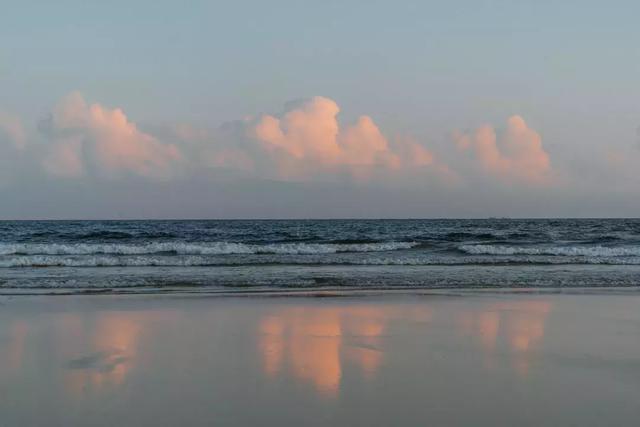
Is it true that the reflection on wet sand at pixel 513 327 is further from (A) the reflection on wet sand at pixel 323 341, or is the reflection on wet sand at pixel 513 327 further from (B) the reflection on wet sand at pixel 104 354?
(B) the reflection on wet sand at pixel 104 354

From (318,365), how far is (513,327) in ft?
11.4

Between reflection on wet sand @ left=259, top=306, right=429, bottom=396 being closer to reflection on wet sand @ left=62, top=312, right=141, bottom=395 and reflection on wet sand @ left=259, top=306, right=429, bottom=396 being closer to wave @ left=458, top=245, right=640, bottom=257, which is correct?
reflection on wet sand @ left=62, top=312, right=141, bottom=395

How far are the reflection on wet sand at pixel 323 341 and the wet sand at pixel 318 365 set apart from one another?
24 millimetres

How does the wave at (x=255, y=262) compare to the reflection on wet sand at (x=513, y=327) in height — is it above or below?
below

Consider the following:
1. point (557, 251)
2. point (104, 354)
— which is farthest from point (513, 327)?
point (557, 251)

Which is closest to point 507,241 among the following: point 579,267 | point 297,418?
point 579,267

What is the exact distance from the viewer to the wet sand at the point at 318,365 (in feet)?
14.8

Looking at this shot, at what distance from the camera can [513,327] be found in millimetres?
8047

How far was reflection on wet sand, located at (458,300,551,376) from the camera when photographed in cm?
645

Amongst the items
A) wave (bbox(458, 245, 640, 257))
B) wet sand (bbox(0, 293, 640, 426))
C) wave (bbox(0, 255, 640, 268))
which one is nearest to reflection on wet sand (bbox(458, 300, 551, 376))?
wet sand (bbox(0, 293, 640, 426))

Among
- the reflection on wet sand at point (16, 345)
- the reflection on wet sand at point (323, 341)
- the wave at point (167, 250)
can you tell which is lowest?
the wave at point (167, 250)

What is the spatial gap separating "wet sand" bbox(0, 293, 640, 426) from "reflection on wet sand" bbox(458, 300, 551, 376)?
3 centimetres

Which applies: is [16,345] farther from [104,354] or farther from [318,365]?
[318,365]

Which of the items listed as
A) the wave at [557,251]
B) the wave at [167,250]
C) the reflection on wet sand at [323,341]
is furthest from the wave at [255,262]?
the reflection on wet sand at [323,341]
